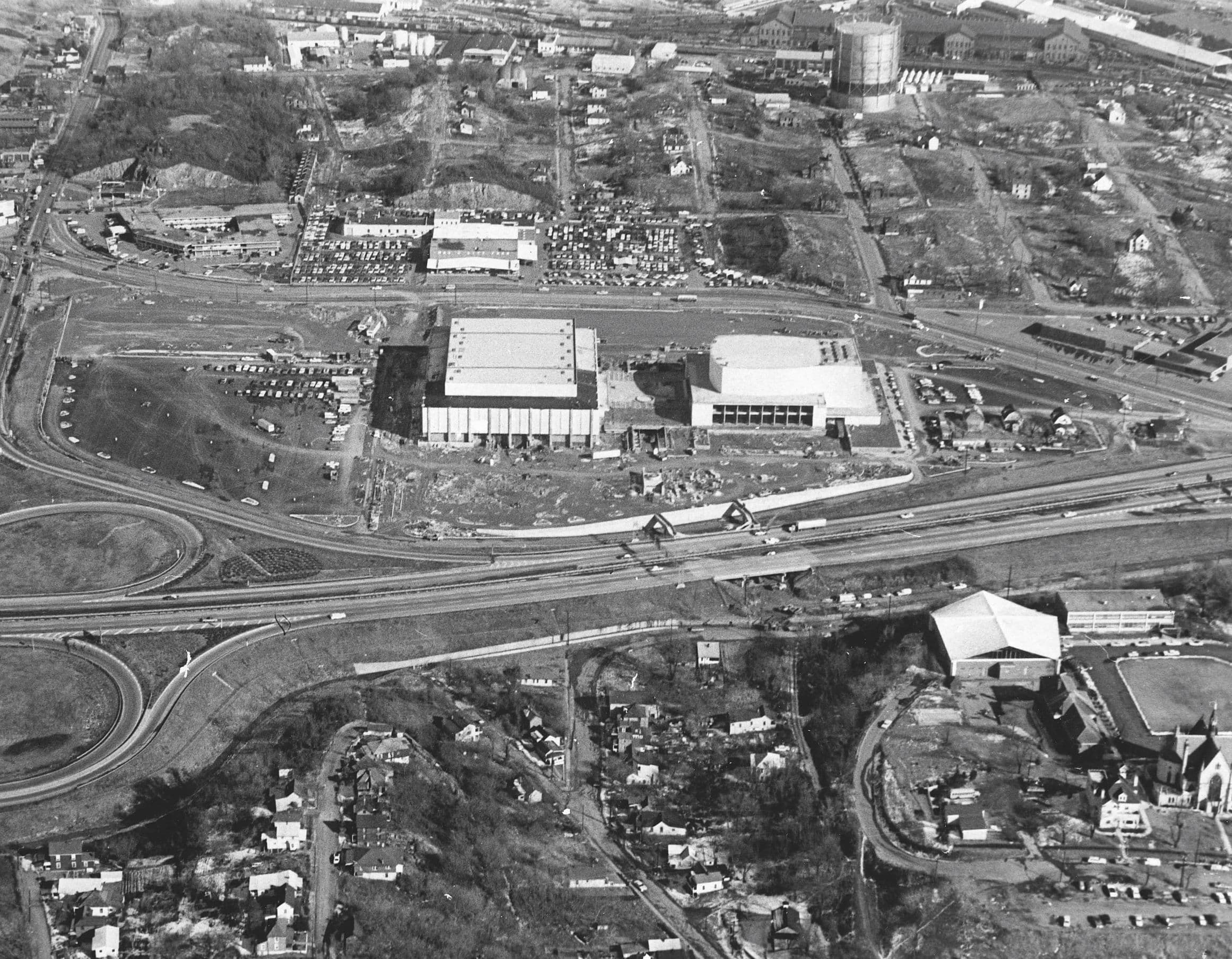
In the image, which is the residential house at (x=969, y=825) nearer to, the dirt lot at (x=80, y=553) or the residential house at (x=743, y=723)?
the residential house at (x=743, y=723)

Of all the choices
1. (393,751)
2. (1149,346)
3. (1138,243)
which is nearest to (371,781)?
(393,751)

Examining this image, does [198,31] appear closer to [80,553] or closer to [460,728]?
[80,553]

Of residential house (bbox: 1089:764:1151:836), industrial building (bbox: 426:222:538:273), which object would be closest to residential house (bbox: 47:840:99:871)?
residential house (bbox: 1089:764:1151:836)

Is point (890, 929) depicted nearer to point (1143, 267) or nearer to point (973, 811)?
point (973, 811)

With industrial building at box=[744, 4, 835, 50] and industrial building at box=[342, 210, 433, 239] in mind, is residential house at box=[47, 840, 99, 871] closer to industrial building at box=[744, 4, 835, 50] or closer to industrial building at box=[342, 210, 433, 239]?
industrial building at box=[342, 210, 433, 239]

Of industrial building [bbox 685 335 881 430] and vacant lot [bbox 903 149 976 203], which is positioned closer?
industrial building [bbox 685 335 881 430]

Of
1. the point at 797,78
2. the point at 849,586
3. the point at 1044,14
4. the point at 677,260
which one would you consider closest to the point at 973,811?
the point at 849,586

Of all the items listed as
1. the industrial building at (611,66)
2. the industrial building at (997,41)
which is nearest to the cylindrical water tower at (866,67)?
the industrial building at (997,41)
